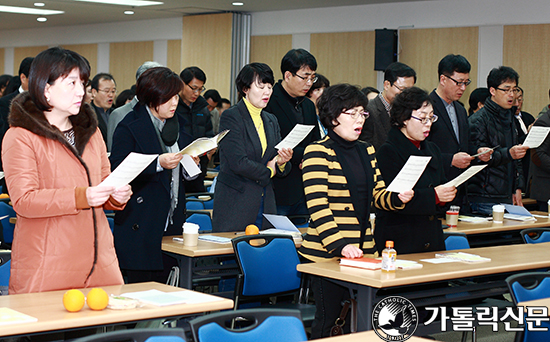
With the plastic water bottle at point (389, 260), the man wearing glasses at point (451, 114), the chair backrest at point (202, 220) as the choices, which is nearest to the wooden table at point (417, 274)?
the plastic water bottle at point (389, 260)

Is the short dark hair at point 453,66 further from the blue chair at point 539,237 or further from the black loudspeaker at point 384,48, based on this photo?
the black loudspeaker at point 384,48

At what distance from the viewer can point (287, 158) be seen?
4293 mm

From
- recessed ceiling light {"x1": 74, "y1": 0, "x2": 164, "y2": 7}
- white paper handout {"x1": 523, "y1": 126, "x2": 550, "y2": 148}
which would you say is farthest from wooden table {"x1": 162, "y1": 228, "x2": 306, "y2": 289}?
recessed ceiling light {"x1": 74, "y1": 0, "x2": 164, "y2": 7}

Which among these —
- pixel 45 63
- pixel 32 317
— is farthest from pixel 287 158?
pixel 32 317

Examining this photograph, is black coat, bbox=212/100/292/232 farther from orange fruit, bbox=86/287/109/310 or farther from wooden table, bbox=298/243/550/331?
orange fruit, bbox=86/287/109/310

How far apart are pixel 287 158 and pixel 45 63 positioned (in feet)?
6.56

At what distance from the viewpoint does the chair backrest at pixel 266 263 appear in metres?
3.66

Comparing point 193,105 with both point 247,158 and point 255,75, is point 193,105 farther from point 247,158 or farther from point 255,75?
point 247,158

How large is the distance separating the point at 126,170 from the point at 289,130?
2617mm

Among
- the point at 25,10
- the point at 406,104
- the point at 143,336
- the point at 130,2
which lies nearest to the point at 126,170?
the point at 143,336

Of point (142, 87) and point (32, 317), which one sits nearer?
point (32, 317)

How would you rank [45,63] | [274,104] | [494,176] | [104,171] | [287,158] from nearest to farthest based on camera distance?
[45,63] → [104,171] → [287,158] → [274,104] → [494,176]

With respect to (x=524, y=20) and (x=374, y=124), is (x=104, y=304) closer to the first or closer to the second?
(x=374, y=124)

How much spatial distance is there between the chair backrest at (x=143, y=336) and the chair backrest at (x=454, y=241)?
2621mm
